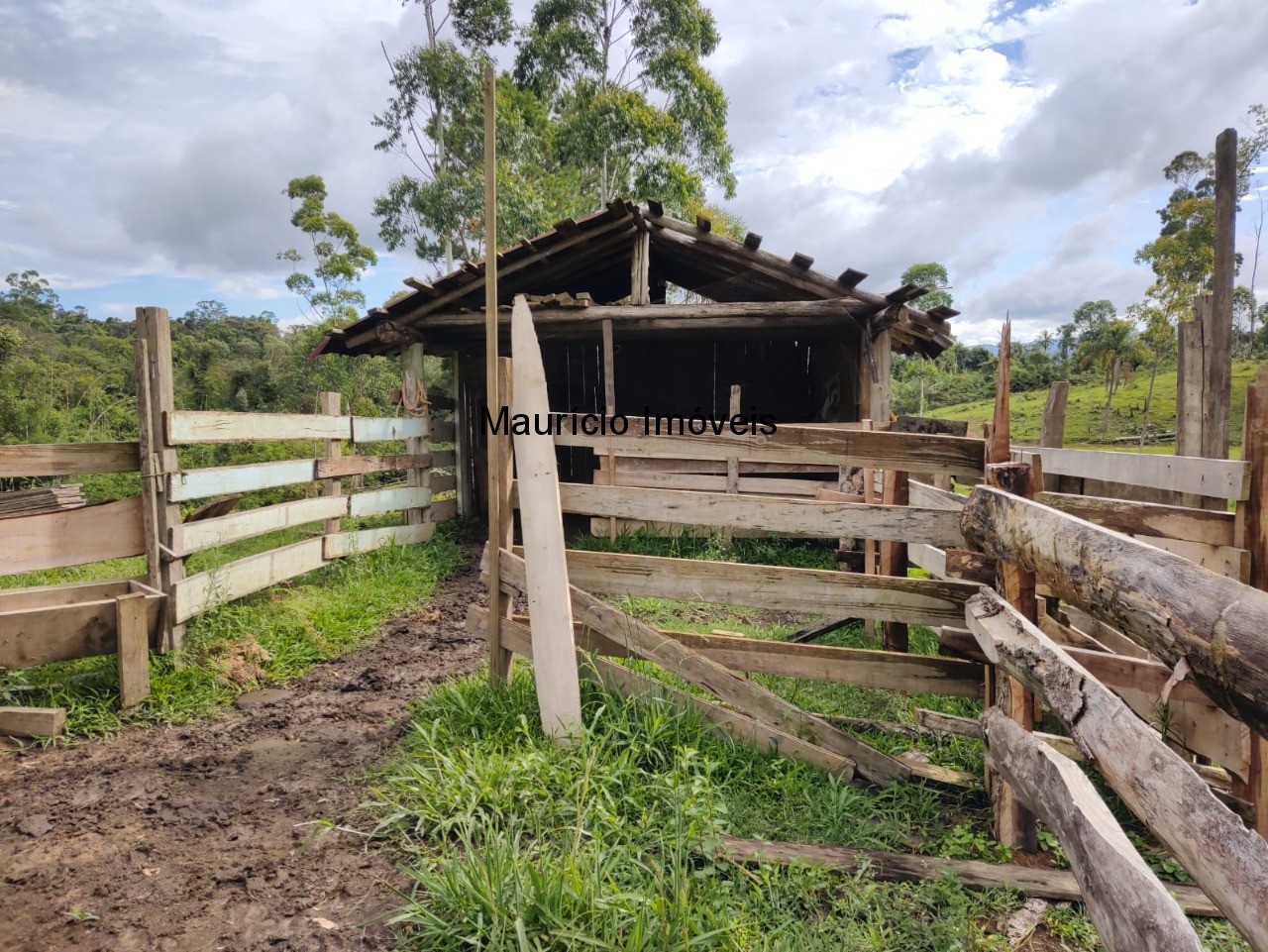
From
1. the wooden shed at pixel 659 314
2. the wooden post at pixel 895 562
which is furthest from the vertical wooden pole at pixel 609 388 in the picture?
the wooden post at pixel 895 562

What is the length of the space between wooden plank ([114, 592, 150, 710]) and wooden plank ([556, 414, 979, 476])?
275cm

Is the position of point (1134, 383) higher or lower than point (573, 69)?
lower

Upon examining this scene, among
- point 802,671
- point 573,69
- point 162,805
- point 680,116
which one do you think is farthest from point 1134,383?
point 162,805

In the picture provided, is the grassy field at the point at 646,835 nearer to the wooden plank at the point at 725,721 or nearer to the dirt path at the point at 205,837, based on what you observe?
the wooden plank at the point at 725,721

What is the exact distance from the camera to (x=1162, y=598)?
1604 mm

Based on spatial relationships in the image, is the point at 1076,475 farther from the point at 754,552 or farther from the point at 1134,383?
the point at 1134,383

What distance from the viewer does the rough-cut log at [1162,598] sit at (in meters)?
1.31

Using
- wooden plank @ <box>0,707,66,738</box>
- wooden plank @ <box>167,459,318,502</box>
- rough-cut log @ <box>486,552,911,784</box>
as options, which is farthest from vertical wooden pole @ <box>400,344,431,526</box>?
rough-cut log @ <box>486,552,911,784</box>

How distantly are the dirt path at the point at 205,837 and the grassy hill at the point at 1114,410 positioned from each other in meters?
22.9

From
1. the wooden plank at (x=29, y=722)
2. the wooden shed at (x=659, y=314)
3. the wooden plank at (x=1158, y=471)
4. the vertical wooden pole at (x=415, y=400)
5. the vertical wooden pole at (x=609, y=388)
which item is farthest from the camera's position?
the vertical wooden pole at (x=415, y=400)

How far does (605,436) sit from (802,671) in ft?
4.86

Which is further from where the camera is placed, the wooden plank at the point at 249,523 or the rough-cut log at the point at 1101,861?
the wooden plank at the point at 249,523

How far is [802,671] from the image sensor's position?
3174 mm

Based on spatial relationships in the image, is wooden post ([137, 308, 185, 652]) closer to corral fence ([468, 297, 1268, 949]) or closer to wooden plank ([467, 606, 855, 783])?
corral fence ([468, 297, 1268, 949])
